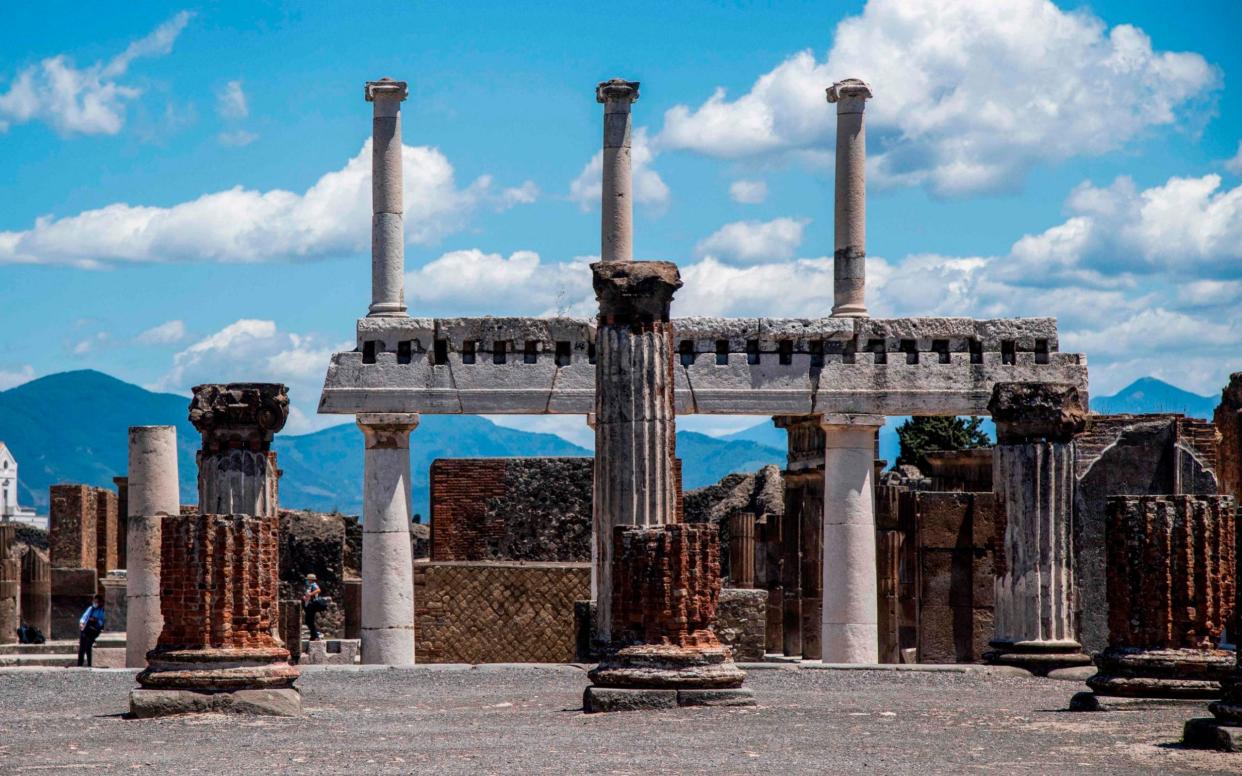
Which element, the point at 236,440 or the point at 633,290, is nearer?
the point at 633,290

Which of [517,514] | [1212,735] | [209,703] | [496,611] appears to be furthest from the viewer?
[517,514]

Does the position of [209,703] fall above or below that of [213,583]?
below

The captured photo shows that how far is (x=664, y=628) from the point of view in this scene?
16.6m

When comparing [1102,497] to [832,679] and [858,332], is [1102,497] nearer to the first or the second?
[858,332]

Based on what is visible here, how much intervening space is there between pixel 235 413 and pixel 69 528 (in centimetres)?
2775

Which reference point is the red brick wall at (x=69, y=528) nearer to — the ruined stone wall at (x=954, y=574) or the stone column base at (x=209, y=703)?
the ruined stone wall at (x=954, y=574)

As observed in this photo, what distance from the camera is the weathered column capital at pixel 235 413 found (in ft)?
64.3

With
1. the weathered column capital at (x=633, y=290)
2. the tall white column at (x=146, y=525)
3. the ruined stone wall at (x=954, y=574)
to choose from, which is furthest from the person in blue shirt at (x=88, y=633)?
the weathered column capital at (x=633, y=290)

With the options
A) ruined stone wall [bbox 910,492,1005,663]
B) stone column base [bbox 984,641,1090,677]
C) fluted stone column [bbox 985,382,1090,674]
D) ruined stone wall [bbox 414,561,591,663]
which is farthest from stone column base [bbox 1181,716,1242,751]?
ruined stone wall [bbox 414,561,591,663]

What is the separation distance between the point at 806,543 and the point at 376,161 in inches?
317

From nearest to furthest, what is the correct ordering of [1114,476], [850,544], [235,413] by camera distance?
[235,413]
[850,544]
[1114,476]

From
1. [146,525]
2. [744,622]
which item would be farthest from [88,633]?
[744,622]

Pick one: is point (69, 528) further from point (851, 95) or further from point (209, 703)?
point (209, 703)

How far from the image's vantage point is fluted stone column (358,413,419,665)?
78.7ft
